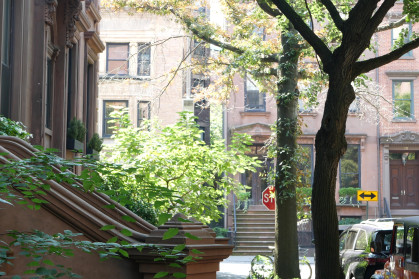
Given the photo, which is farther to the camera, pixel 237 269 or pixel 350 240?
pixel 237 269

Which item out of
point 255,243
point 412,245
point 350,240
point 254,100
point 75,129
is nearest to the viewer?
point 412,245

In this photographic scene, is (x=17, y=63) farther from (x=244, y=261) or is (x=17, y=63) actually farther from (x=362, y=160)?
(x=362, y=160)

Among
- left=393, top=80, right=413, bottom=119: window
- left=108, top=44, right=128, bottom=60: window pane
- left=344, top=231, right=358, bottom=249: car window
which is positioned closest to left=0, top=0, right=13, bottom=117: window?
left=344, top=231, right=358, bottom=249: car window

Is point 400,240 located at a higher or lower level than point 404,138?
lower

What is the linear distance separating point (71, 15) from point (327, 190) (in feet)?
24.4

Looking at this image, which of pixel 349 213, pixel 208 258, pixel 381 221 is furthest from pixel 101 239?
pixel 349 213

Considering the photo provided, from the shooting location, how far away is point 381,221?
18375mm

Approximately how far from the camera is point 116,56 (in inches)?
1638

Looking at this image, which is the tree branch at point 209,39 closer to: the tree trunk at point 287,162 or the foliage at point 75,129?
the tree trunk at point 287,162

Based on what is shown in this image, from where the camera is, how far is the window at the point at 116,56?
41.3 m

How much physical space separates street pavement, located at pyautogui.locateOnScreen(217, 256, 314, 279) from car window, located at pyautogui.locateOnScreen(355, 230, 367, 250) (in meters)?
6.86

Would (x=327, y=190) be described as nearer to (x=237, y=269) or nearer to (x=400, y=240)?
(x=400, y=240)

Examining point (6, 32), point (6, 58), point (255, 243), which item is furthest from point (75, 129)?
point (255, 243)

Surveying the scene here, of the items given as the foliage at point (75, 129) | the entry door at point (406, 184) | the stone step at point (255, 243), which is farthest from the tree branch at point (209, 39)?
the entry door at point (406, 184)
